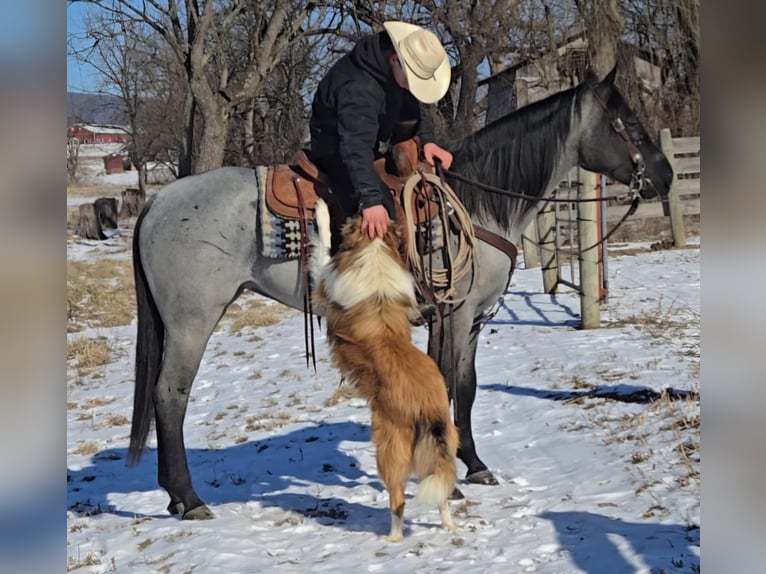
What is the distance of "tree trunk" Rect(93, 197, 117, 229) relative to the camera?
44.7 feet

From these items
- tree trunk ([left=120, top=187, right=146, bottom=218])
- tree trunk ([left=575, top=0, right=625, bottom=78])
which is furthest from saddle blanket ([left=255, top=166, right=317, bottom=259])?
tree trunk ([left=120, top=187, right=146, bottom=218])

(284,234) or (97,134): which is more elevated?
(97,134)

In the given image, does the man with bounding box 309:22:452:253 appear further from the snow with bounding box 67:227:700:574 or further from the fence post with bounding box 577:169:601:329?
the fence post with bounding box 577:169:601:329

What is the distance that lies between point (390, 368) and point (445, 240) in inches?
27.6

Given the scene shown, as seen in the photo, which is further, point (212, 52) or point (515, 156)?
point (212, 52)

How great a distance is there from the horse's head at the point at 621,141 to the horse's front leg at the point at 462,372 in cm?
103

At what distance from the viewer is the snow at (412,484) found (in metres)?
2.67

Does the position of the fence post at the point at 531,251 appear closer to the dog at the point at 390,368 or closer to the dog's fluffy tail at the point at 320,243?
the dog's fluffy tail at the point at 320,243

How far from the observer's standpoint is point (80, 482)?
12.4ft

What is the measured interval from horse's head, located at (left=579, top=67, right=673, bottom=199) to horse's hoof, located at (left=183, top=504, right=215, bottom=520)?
8.15 ft

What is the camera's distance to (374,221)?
9.05 ft

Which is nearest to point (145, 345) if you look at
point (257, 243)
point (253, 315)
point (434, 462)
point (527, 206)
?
point (257, 243)

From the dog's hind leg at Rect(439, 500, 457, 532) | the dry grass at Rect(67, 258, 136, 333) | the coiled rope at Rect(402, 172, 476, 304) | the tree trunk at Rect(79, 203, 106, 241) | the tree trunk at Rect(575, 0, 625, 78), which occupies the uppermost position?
the tree trunk at Rect(575, 0, 625, 78)

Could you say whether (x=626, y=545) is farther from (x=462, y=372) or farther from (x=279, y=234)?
(x=279, y=234)
